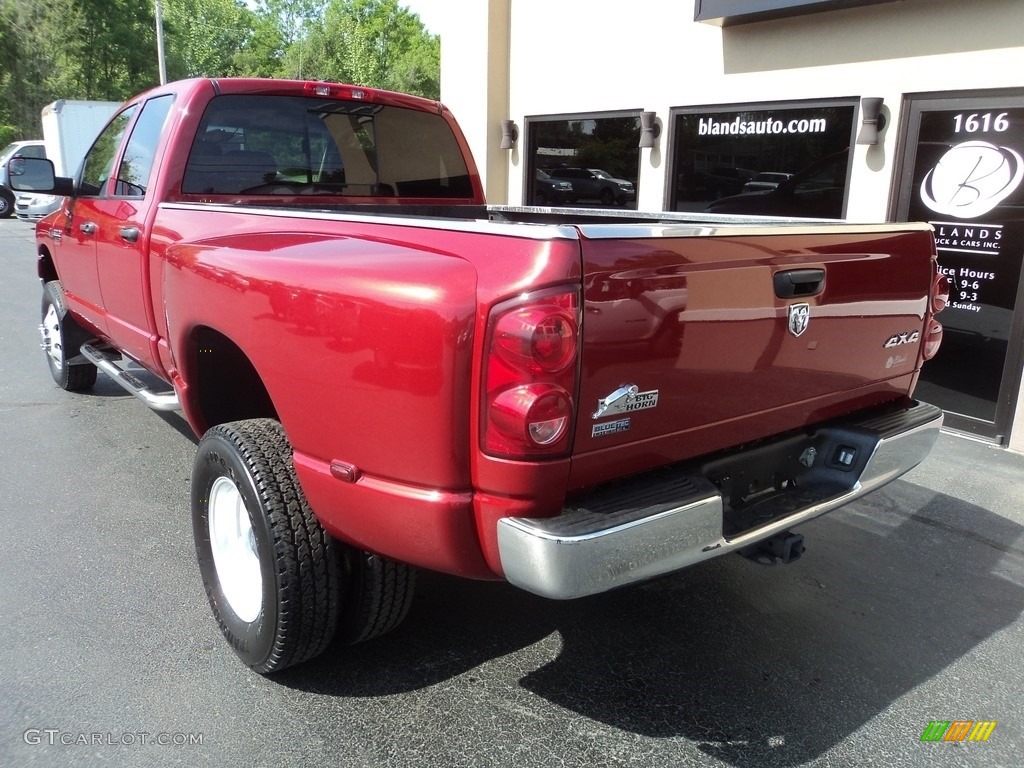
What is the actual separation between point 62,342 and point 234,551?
3700mm

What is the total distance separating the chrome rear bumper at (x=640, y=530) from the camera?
80.4 inches

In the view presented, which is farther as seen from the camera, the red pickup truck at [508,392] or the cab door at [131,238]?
the cab door at [131,238]

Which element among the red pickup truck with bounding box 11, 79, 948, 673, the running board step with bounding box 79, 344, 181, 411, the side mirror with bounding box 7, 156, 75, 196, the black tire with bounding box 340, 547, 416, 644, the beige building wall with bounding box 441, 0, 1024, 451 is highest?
the beige building wall with bounding box 441, 0, 1024, 451

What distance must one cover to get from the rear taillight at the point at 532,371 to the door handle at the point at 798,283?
82 cm

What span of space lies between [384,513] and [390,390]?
352mm

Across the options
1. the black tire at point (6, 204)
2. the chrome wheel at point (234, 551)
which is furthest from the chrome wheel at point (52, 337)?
the black tire at point (6, 204)

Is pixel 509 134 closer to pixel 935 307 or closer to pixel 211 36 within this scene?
pixel 935 307

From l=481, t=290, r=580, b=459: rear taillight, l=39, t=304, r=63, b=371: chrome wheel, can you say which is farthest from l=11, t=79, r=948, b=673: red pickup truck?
l=39, t=304, r=63, b=371: chrome wheel

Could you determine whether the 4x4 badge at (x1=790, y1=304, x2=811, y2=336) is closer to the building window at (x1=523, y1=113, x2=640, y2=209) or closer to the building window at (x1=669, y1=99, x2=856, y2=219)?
the building window at (x1=669, y1=99, x2=856, y2=219)

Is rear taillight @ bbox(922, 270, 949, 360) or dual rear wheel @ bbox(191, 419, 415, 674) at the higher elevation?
rear taillight @ bbox(922, 270, 949, 360)

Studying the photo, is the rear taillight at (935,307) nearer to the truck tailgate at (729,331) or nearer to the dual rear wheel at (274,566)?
the truck tailgate at (729,331)

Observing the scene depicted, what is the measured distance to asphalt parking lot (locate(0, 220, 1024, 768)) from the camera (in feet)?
8.27

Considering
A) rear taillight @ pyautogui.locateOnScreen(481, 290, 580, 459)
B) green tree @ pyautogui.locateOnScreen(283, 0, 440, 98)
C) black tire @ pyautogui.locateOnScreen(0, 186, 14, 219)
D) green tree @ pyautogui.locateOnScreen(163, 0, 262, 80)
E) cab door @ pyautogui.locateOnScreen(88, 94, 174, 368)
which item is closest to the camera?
rear taillight @ pyautogui.locateOnScreen(481, 290, 580, 459)

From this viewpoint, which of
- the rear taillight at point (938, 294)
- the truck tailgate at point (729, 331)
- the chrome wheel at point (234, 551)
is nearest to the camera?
the truck tailgate at point (729, 331)
